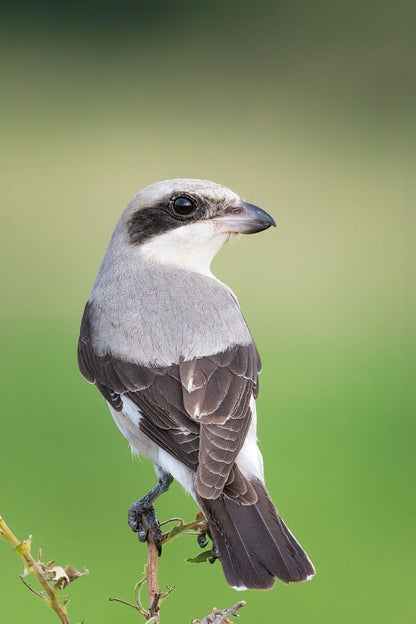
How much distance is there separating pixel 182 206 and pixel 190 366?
56cm

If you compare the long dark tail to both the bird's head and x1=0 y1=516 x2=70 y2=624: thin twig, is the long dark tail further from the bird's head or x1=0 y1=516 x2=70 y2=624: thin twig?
the bird's head

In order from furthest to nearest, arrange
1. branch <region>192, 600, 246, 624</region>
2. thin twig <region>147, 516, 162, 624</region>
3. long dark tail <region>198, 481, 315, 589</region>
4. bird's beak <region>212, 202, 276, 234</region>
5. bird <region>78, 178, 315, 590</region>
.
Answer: bird's beak <region>212, 202, 276, 234</region>
bird <region>78, 178, 315, 590</region>
long dark tail <region>198, 481, 315, 589</region>
thin twig <region>147, 516, 162, 624</region>
branch <region>192, 600, 246, 624</region>

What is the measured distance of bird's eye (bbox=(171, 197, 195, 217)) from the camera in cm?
275

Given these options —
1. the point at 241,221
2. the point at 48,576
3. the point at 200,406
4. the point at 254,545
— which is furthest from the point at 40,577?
the point at 241,221

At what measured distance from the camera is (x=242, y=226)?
8.89 ft

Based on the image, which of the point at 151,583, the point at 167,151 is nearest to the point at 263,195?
the point at 167,151

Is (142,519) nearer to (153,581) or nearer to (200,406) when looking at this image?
(200,406)

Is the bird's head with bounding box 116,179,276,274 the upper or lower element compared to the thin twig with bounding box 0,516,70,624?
upper

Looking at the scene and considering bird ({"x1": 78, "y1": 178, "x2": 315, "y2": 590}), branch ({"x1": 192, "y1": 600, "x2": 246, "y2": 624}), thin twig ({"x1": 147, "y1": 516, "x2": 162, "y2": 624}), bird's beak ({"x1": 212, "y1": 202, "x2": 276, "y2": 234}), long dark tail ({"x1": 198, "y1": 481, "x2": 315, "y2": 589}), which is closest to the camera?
branch ({"x1": 192, "y1": 600, "x2": 246, "y2": 624})

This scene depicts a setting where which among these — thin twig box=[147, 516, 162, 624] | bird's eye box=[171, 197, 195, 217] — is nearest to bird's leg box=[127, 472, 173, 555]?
thin twig box=[147, 516, 162, 624]

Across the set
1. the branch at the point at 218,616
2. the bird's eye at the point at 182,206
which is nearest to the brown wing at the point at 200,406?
the bird's eye at the point at 182,206

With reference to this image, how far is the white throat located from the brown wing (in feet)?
1.19

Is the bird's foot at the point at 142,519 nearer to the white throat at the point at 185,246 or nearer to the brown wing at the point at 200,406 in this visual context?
the brown wing at the point at 200,406

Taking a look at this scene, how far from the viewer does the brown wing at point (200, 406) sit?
7.30 feet
